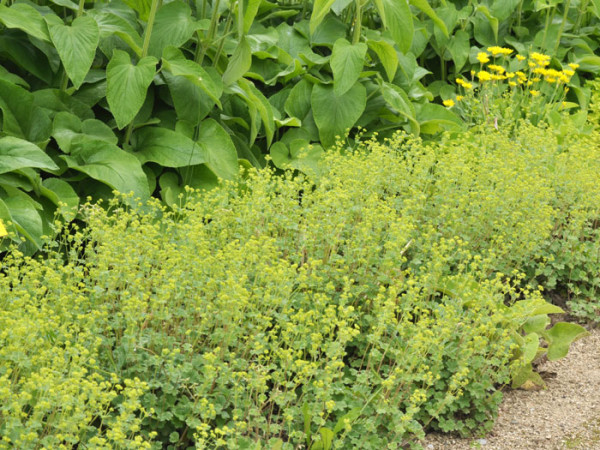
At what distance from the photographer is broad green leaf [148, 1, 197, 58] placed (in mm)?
3758

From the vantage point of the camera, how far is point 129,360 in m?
2.34

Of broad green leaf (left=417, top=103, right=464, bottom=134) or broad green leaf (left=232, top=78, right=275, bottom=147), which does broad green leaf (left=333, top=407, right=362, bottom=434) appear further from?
broad green leaf (left=417, top=103, right=464, bottom=134)

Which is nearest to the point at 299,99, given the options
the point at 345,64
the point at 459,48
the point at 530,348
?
the point at 345,64

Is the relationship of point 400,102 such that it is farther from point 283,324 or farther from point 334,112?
point 283,324

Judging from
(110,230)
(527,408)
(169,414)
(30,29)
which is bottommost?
(527,408)

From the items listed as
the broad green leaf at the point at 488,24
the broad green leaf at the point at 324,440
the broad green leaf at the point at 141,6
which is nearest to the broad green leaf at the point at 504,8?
the broad green leaf at the point at 488,24

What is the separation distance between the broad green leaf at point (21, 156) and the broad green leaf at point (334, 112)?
1648mm

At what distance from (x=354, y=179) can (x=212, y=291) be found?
1129 mm

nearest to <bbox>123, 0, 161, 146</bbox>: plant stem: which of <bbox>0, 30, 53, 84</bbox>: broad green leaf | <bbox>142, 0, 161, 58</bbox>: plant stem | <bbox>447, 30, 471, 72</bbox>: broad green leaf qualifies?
<bbox>142, 0, 161, 58</bbox>: plant stem

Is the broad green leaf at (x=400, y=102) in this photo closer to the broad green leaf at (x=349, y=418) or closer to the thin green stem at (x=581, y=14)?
the thin green stem at (x=581, y=14)

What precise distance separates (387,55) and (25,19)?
77.3 inches

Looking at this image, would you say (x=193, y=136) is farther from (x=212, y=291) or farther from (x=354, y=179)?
(x=212, y=291)

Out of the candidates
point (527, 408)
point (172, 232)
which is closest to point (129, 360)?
point (172, 232)

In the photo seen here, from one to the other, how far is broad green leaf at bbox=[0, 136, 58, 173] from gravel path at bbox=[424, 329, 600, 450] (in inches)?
69.9
